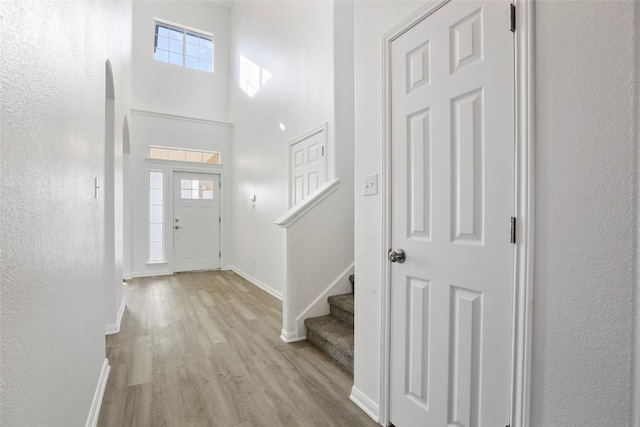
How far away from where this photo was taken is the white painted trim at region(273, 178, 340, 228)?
8.72 ft

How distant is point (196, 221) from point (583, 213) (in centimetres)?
590

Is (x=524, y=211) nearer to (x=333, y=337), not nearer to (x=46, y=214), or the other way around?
(x=46, y=214)

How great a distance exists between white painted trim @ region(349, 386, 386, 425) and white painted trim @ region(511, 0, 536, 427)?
81cm

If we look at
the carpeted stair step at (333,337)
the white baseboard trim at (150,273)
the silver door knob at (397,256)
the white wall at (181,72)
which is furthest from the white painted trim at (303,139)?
the white baseboard trim at (150,273)

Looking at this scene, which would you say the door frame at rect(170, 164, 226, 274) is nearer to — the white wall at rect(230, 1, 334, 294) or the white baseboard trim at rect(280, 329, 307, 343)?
the white wall at rect(230, 1, 334, 294)

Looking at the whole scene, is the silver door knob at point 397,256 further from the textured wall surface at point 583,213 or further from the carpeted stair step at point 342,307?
the carpeted stair step at point 342,307

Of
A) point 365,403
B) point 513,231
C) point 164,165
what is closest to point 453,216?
point 513,231

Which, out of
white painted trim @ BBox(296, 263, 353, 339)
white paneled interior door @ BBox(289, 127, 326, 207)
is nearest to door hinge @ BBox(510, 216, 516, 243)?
white painted trim @ BBox(296, 263, 353, 339)

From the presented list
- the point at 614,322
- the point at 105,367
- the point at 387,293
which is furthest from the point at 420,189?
the point at 105,367

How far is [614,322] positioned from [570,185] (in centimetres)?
40

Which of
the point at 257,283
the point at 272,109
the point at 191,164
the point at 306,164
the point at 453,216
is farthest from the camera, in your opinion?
the point at 191,164

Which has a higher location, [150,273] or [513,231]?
[513,231]

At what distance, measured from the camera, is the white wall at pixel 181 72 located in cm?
552

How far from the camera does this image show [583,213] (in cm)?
90
